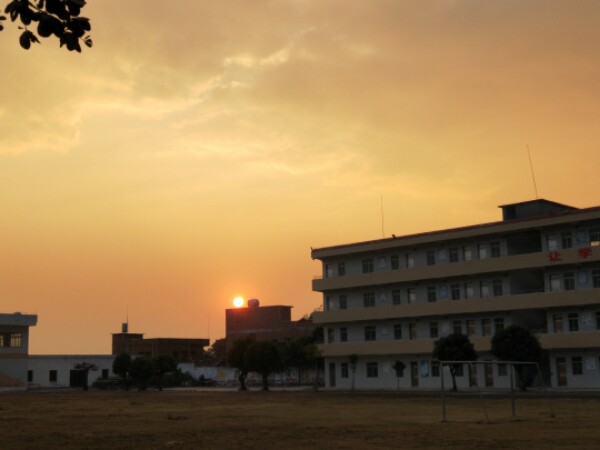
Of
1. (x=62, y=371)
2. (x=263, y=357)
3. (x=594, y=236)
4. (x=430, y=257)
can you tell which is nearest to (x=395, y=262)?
(x=430, y=257)

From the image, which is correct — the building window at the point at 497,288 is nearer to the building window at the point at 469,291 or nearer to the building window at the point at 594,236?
the building window at the point at 469,291

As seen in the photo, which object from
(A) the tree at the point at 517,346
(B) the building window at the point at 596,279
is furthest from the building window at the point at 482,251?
(A) the tree at the point at 517,346

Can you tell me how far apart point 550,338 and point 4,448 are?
181ft

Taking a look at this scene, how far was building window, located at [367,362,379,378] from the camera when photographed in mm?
85375

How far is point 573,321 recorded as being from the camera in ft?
228

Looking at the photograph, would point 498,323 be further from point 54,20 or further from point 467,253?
point 54,20

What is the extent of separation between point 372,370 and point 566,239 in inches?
1068

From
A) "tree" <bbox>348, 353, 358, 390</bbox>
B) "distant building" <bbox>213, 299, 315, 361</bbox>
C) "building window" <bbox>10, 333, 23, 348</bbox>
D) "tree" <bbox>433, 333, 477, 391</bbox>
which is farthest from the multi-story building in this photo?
"building window" <bbox>10, 333, 23, 348</bbox>

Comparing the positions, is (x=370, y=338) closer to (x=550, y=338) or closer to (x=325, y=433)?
(x=550, y=338)

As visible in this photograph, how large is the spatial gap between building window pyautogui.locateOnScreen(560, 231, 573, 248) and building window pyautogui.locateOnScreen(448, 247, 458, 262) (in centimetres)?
1179

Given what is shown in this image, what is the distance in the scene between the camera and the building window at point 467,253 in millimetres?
77706

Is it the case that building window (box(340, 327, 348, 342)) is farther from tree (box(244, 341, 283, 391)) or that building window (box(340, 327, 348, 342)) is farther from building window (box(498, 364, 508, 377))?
building window (box(498, 364, 508, 377))

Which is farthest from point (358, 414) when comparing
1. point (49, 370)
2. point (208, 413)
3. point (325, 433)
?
point (49, 370)

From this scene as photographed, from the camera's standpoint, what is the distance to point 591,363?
6794cm
